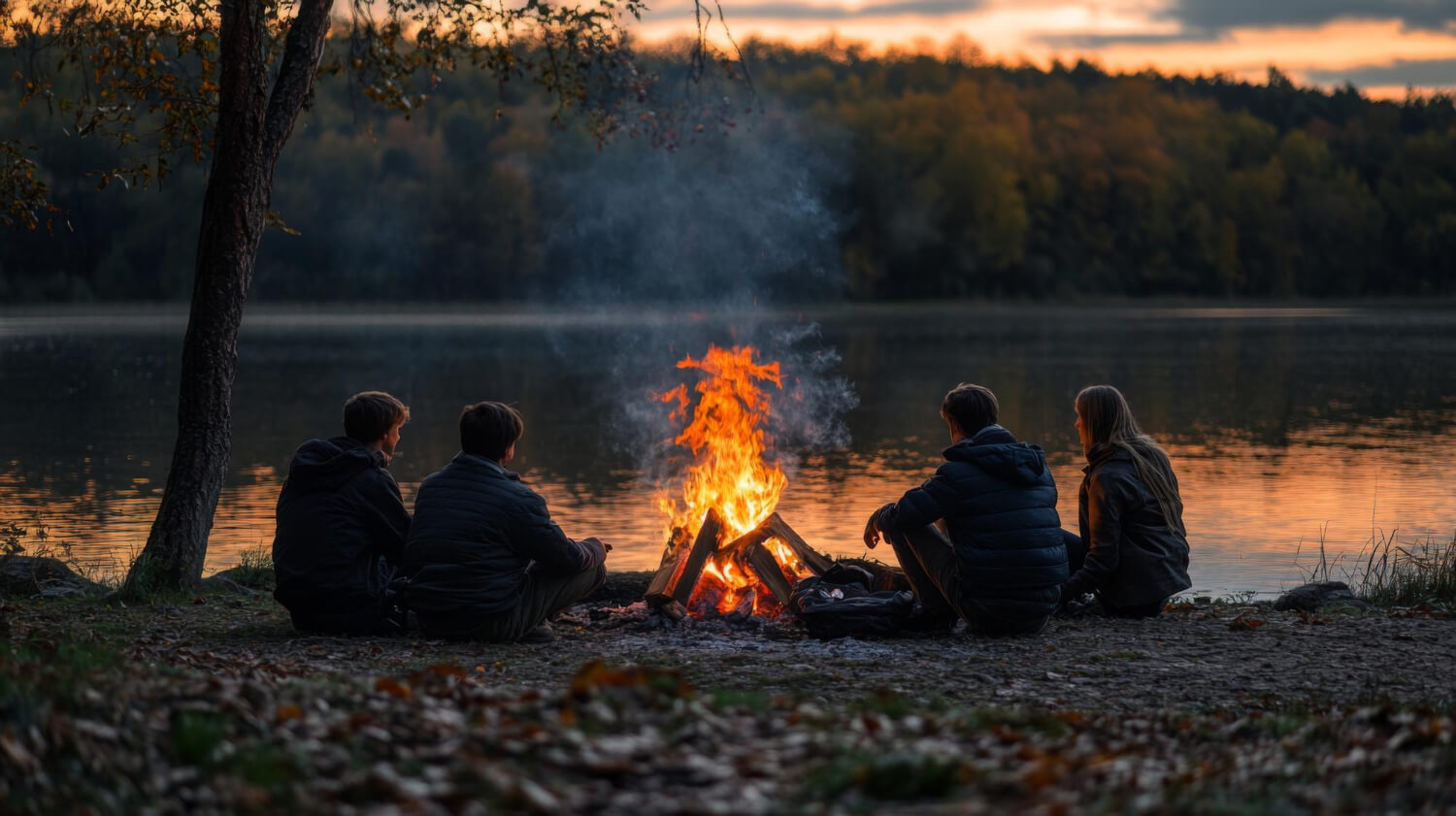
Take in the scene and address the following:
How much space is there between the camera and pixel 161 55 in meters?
11.1

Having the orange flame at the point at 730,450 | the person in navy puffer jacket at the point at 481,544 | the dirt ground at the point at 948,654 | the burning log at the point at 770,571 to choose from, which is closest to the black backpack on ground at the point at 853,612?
the dirt ground at the point at 948,654

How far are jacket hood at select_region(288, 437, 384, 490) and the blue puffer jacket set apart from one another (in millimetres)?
399

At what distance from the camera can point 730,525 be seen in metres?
9.85

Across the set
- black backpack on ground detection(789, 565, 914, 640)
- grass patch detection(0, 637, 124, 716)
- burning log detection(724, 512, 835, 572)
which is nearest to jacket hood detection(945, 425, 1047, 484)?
black backpack on ground detection(789, 565, 914, 640)

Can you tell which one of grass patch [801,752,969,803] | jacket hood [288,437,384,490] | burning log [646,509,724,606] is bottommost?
burning log [646,509,724,606]

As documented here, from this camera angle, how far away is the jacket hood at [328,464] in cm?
833

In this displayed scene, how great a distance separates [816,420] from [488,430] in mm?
21736

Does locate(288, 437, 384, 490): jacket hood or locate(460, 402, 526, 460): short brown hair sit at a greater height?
locate(460, 402, 526, 460): short brown hair

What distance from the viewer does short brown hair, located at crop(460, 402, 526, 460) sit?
8.21m

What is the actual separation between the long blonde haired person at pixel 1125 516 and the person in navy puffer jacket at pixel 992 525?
2.08 ft

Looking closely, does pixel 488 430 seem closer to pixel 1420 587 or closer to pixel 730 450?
pixel 730 450

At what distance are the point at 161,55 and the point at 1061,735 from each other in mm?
8655

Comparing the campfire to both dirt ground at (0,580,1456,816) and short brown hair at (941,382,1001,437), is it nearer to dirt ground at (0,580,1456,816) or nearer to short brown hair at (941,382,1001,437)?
short brown hair at (941,382,1001,437)

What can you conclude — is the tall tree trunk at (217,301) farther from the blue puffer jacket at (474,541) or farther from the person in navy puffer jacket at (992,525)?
the person in navy puffer jacket at (992,525)
